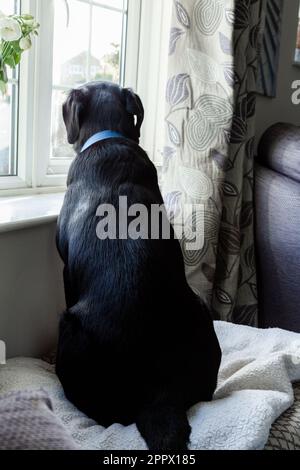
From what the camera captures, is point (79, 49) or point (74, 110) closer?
point (74, 110)

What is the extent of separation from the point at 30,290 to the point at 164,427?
0.58 m

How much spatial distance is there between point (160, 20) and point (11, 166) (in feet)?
2.99

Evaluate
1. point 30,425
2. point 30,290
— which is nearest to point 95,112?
point 30,290

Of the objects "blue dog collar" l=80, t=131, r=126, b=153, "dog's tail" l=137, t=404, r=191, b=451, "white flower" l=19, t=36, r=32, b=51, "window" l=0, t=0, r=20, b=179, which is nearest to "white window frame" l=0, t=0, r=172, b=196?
"window" l=0, t=0, r=20, b=179

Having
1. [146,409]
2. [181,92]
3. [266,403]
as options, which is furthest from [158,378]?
[181,92]

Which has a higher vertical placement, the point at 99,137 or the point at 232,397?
the point at 99,137

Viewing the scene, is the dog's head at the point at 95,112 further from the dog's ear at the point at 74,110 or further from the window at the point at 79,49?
the window at the point at 79,49

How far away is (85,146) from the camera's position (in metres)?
1.38

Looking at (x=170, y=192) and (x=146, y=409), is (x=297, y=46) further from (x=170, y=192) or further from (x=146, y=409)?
(x=146, y=409)

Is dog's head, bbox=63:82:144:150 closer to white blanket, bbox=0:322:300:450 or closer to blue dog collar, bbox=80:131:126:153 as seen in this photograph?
blue dog collar, bbox=80:131:126:153

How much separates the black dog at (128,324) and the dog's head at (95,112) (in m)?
0.14

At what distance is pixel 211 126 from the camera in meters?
1.79

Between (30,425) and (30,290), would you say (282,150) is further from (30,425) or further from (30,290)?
(30,425)

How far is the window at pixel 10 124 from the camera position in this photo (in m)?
1.63
